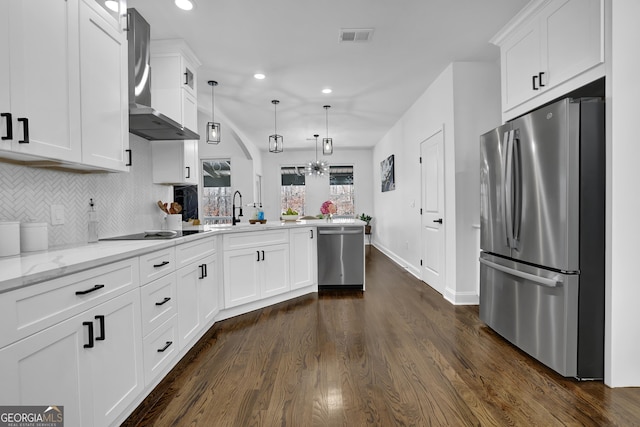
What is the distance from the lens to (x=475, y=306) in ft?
11.8

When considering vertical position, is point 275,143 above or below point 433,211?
above

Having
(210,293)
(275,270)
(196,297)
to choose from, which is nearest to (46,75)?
(196,297)

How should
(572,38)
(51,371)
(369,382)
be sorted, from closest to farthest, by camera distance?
(51,371) → (369,382) → (572,38)

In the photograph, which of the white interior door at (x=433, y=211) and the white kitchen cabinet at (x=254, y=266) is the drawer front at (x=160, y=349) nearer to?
the white kitchen cabinet at (x=254, y=266)

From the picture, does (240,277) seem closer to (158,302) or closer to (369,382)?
(158,302)

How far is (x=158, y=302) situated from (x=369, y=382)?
140 cm

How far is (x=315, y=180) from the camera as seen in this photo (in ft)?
30.1

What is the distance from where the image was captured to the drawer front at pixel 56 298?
3.37ft

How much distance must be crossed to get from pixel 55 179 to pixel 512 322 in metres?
3.33

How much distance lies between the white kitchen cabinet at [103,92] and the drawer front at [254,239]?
4.01ft

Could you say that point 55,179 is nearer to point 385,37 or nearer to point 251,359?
point 251,359

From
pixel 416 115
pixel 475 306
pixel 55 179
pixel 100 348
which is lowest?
pixel 475 306

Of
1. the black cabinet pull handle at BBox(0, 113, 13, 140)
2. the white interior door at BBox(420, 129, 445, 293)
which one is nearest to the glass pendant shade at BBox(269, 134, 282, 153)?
the white interior door at BBox(420, 129, 445, 293)

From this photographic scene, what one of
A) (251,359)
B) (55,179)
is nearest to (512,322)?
(251,359)
